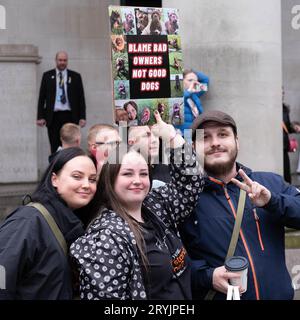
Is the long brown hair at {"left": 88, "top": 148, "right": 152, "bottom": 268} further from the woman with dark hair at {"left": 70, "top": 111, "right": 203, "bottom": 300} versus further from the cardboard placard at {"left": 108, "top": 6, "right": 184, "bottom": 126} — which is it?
the cardboard placard at {"left": 108, "top": 6, "right": 184, "bottom": 126}

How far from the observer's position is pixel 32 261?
10.7 ft

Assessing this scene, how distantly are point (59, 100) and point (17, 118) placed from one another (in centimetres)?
75

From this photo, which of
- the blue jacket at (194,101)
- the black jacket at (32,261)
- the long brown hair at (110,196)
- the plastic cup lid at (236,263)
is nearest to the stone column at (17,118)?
the blue jacket at (194,101)

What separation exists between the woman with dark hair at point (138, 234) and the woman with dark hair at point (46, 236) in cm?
9

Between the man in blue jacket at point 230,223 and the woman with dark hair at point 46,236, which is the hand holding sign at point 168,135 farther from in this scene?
the woman with dark hair at point 46,236

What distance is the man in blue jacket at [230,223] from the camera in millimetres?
3852

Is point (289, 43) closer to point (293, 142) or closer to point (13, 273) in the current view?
point (293, 142)

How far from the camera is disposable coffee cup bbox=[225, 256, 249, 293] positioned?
3.65 m

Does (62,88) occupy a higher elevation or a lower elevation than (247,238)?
higher

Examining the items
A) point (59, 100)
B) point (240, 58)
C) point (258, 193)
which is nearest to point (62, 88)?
point (59, 100)

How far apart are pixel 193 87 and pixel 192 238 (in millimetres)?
3139

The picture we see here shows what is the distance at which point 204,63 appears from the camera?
24.3ft

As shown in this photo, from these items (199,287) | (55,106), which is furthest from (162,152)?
(55,106)

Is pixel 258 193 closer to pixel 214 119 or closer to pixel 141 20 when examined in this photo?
pixel 214 119
